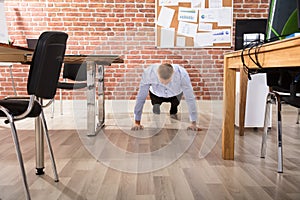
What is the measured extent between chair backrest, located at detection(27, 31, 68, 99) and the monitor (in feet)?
2.89

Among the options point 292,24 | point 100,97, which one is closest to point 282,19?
point 292,24

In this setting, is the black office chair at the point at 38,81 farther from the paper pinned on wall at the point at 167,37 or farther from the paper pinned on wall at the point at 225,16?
the paper pinned on wall at the point at 225,16

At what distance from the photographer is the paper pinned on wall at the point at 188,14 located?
4633 millimetres

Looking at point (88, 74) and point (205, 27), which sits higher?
point (205, 27)

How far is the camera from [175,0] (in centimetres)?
462

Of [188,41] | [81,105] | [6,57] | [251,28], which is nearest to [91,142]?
[6,57]

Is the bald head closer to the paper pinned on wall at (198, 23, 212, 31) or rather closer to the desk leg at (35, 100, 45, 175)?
the desk leg at (35, 100, 45, 175)

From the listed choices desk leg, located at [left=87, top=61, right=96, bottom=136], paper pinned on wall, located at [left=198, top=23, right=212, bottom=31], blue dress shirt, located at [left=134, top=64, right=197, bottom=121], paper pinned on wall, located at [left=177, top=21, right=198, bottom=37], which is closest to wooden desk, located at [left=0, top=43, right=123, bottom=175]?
desk leg, located at [left=87, top=61, right=96, bottom=136]

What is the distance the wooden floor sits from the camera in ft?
5.41

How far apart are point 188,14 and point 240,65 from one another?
282 centimetres

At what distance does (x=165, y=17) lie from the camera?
4.64 m

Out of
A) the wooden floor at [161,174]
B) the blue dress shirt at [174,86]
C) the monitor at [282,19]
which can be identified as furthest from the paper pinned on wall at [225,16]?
the monitor at [282,19]

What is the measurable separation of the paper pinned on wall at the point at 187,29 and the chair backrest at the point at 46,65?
315 cm

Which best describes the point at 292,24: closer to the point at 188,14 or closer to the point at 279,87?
the point at 279,87
